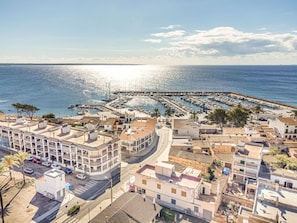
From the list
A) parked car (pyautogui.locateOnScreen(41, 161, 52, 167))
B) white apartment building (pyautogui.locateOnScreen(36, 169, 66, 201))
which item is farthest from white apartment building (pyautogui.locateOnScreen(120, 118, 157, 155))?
white apartment building (pyautogui.locateOnScreen(36, 169, 66, 201))

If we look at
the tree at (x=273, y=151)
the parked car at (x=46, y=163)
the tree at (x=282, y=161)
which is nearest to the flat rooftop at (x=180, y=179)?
the tree at (x=282, y=161)

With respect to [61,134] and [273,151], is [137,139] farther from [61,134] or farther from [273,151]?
[273,151]

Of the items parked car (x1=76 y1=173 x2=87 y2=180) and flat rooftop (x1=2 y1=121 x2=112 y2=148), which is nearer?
parked car (x1=76 y1=173 x2=87 y2=180)

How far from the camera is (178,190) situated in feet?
124

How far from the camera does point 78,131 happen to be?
5806 cm

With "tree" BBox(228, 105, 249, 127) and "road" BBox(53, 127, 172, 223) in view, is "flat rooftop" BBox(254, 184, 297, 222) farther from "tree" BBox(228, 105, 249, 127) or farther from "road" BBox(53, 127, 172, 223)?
"tree" BBox(228, 105, 249, 127)

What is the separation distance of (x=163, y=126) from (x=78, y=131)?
39.1m

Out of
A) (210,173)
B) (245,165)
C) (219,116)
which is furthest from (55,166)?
(219,116)

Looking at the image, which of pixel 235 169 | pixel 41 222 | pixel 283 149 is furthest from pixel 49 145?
pixel 283 149

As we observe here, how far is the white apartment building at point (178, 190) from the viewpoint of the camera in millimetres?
37062

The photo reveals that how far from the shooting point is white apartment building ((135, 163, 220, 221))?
122ft

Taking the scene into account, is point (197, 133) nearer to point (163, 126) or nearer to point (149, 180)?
point (163, 126)

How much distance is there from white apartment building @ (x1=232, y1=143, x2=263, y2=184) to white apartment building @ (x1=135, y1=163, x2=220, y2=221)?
11.1 m

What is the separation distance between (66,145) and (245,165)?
3816 centimetres
